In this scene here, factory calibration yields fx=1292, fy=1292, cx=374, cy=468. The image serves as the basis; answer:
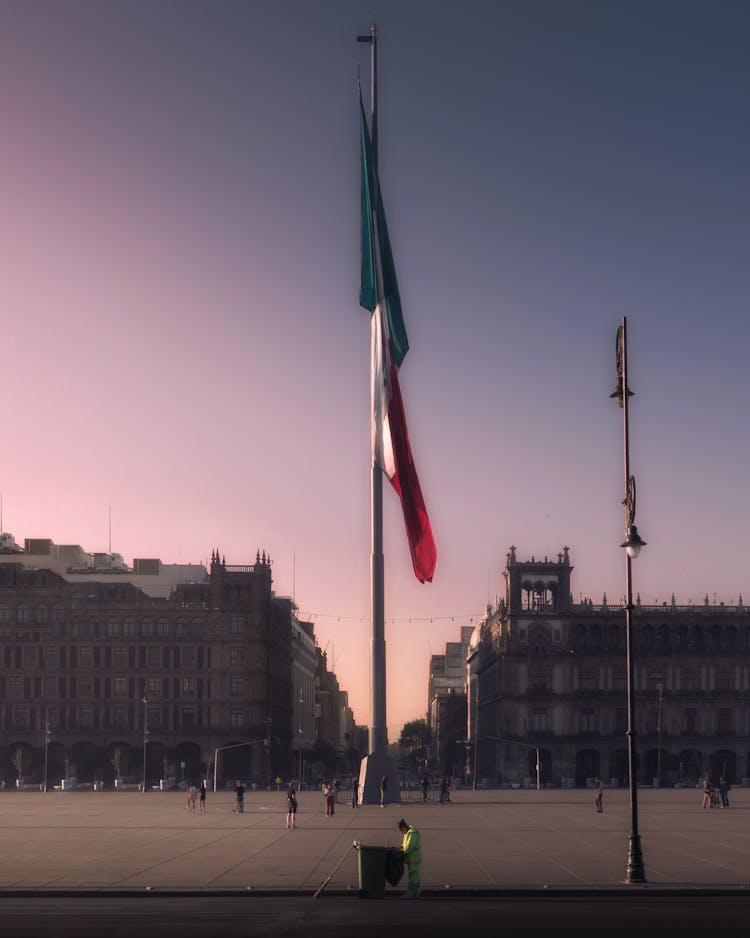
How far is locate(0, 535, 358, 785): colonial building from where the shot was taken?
149000mm

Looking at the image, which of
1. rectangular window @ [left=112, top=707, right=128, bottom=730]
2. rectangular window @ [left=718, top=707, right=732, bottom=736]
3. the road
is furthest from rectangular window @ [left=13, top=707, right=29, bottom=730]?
the road

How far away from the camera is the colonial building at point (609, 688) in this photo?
158 meters

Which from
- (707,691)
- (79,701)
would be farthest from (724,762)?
(79,701)

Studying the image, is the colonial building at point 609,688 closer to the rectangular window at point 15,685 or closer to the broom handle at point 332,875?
the rectangular window at point 15,685

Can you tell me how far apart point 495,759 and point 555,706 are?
18.0 metres

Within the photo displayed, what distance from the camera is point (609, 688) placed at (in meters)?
160

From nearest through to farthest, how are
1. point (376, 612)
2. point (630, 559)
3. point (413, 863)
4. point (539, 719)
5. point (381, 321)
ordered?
A: point (413, 863) < point (630, 559) < point (381, 321) < point (376, 612) < point (539, 719)

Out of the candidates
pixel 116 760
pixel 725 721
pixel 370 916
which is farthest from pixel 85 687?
pixel 370 916

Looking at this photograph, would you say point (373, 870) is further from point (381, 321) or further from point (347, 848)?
point (381, 321)

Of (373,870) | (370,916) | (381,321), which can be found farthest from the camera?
(381,321)

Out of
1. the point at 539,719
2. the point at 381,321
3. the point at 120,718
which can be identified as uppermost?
the point at 381,321

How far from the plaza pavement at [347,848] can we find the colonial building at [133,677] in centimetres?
6994

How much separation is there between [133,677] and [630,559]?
409ft

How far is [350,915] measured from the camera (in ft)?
89.8
